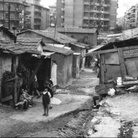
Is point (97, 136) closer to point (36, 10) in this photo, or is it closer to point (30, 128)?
point (30, 128)

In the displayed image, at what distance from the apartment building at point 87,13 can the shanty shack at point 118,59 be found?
55.4 m

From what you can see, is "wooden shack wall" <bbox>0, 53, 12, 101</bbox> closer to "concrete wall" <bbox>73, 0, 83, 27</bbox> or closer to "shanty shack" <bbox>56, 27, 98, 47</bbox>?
"shanty shack" <bbox>56, 27, 98, 47</bbox>

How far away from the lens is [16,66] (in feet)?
54.4

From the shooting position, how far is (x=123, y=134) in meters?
7.80

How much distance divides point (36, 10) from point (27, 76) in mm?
59337

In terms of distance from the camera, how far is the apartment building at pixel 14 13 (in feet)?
202

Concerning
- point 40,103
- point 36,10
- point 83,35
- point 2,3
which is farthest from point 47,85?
point 36,10

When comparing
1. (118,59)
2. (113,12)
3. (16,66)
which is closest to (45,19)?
(113,12)

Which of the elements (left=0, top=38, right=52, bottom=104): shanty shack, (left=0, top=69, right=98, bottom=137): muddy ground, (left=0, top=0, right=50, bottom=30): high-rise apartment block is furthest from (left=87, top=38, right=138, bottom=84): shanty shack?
(left=0, top=0, right=50, bottom=30): high-rise apartment block

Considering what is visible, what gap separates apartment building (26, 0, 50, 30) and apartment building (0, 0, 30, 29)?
12.9 ft

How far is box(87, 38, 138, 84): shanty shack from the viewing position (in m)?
14.2

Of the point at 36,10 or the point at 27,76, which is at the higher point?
the point at 36,10

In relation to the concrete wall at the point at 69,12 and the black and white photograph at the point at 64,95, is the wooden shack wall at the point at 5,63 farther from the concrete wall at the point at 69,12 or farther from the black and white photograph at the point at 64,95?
the concrete wall at the point at 69,12

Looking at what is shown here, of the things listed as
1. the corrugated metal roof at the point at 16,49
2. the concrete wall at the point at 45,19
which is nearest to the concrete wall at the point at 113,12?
the concrete wall at the point at 45,19
